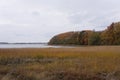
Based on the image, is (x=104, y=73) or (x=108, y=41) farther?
(x=108, y=41)

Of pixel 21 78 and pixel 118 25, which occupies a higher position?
pixel 118 25

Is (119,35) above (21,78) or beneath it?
above

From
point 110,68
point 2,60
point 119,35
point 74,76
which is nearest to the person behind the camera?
point 74,76

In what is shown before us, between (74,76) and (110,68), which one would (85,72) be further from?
(110,68)

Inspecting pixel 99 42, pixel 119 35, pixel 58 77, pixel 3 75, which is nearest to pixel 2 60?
pixel 3 75

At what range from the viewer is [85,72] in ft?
62.8

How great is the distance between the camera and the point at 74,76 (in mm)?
18094

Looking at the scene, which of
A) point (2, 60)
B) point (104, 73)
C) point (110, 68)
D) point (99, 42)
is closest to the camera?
point (104, 73)

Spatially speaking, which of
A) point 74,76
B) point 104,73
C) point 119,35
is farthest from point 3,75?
point 119,35

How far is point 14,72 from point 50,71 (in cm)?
247

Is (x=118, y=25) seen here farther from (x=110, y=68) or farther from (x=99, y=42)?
(x=110, y=68)

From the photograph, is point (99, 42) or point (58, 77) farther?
point (99, 42)

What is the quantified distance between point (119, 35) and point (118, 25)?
3.93 meters

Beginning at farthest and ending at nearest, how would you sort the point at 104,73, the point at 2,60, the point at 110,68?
the point at 2,60
the point at 110,68
the point at 104,73
